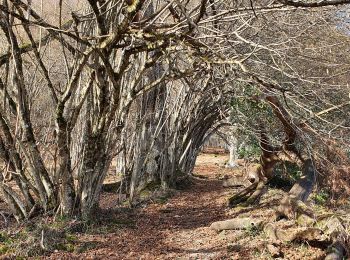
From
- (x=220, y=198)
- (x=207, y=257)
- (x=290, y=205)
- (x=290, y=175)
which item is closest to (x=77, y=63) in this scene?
(x=207, y=257)

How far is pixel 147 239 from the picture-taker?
6.58 metres

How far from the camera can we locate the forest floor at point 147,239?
5457 millimetres

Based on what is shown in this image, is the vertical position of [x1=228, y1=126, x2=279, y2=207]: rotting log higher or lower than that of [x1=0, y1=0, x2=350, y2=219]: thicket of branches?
lower

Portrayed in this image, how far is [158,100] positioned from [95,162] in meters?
4.03

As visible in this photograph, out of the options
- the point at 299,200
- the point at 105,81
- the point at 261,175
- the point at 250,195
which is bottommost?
the point at 250,195

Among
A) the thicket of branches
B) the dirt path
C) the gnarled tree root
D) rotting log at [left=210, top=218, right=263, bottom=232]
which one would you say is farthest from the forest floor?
the thicket of branches

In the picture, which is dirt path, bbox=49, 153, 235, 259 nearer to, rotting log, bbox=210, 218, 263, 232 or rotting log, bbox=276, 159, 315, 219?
rotting log, bbox=210, 218, 263, 232

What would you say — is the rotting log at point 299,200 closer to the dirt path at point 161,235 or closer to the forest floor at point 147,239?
the forest floor at point 147,239

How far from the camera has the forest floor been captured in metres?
5.46

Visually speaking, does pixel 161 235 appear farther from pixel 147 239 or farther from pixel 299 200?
pixel 299 200

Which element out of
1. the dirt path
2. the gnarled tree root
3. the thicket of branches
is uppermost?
the thicket of branches

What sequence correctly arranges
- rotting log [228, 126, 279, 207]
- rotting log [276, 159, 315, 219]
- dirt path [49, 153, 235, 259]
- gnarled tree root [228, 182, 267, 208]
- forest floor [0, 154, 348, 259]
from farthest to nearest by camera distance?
gnarled tree root [228, 182, 267, 208] → rotting log [228, 126, 279, 207] → rotting log [276, 159, 315, 219] → dirt path [49, 153, 235, 259] → forest floor [0, 154, 348, 259]

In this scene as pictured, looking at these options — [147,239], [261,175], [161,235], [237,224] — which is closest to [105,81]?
[147,239]

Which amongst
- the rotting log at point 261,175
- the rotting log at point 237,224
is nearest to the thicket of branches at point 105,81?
the rotting log at point 261,175
